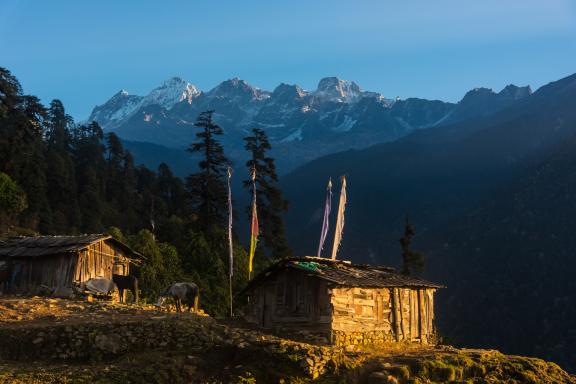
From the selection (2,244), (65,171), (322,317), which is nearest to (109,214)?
(65,171)

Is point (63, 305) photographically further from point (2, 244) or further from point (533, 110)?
point (533, 110)

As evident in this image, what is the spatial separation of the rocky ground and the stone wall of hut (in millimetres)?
1943

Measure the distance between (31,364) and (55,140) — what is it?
3180 inches

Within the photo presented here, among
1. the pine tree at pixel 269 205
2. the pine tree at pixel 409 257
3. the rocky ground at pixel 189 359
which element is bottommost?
the rocky ground at pixel 189 359

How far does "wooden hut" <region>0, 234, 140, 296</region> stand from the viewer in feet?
118

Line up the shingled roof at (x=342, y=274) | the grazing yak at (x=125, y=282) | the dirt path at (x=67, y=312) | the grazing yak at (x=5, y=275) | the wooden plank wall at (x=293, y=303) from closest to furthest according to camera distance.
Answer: the dirt path at (x=67, y=312), the wooden plank wall at (x=293, y=303), the shingled roof at (x=342, y=274), the grazing yak at (x=5, y=275), the grazing yak at (x=125, y=282)

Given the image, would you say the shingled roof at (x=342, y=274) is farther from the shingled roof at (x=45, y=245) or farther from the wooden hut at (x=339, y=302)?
the shingled roof at (x=45, y=245)

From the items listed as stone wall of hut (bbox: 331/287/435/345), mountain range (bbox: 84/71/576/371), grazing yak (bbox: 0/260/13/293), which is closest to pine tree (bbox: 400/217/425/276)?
mountain range (bbox: 84/71/576/371)

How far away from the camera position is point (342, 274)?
1116 inches

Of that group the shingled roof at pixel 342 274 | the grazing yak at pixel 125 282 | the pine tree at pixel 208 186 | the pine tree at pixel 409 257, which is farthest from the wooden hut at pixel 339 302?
the pine tree at pixel 208 186

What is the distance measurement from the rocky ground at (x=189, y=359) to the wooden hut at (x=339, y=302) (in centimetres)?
213

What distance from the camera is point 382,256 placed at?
4924 inches

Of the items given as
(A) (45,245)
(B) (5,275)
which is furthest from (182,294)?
(B) (5,275)

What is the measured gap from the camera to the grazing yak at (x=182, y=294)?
3350 centimetres
